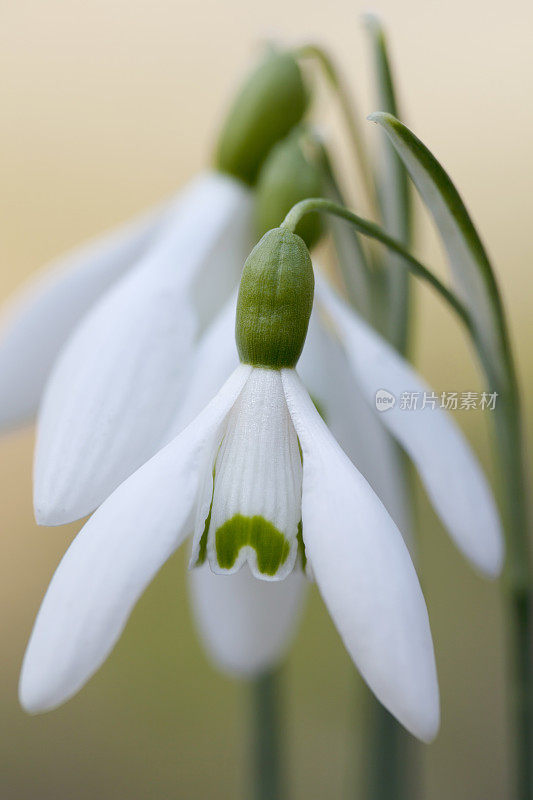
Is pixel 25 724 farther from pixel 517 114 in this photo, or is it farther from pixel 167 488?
pixel 517 114

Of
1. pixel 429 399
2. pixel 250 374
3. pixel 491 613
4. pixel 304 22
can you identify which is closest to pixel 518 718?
pixel 429 399

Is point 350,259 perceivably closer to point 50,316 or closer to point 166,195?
point 50,316

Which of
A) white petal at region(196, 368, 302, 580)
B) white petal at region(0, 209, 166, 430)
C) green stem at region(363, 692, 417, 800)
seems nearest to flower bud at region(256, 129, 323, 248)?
white petal at region(0, 209, 166, 430)

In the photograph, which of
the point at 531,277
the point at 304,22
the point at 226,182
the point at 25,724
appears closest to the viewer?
the point at 226,182

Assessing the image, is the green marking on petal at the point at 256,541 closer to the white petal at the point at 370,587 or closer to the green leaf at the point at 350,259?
the white petal at the point at 370,587

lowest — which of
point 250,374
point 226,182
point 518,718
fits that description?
point 518,718

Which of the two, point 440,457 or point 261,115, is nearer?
point 440,457

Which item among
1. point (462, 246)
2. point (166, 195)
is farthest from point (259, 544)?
point (166, 195)
